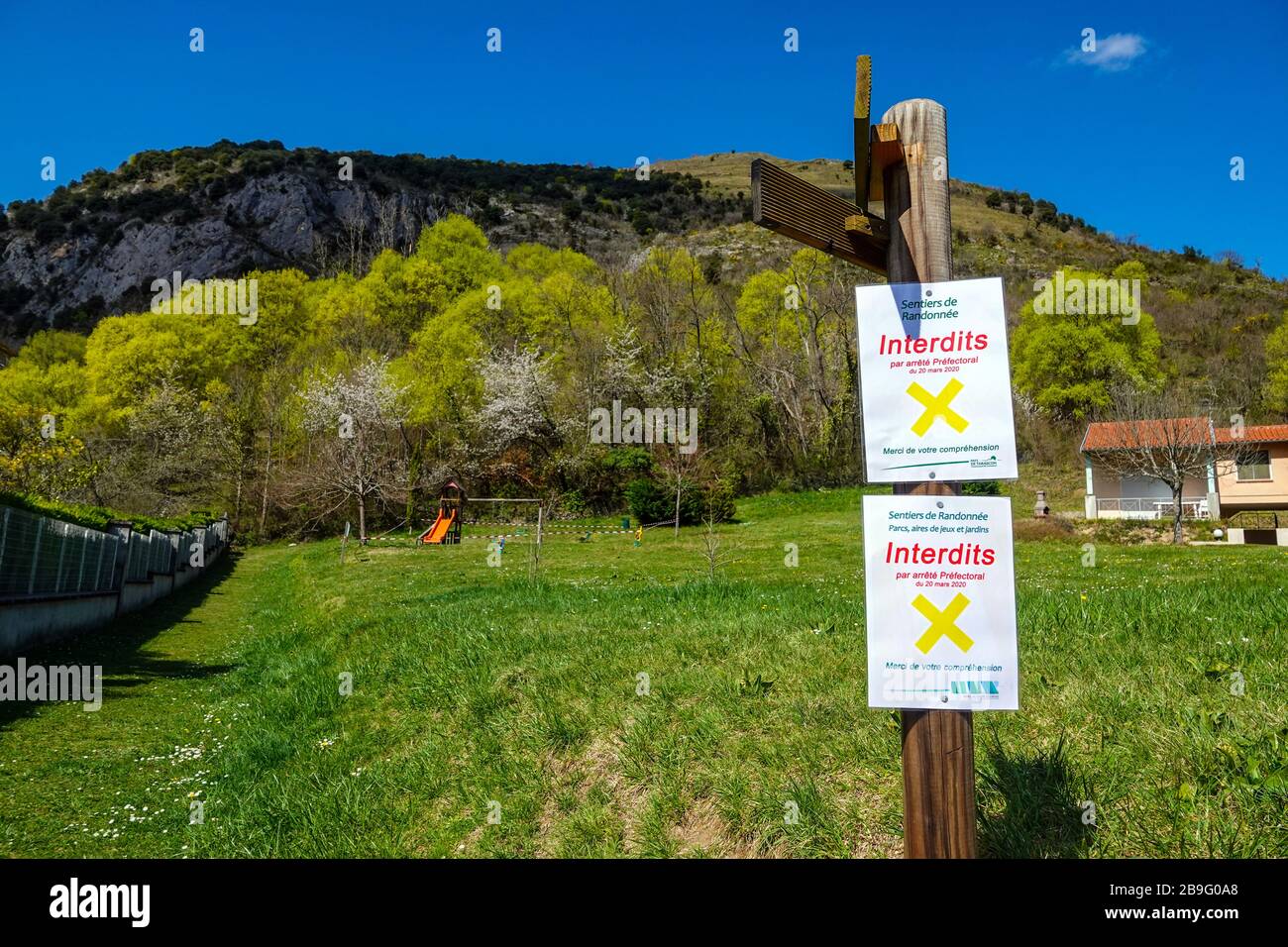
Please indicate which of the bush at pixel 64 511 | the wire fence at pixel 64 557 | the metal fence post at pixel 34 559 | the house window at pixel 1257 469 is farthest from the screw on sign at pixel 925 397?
the house window at pixel 1257 469

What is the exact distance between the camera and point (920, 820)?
9.20 feet

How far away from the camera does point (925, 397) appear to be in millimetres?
2814

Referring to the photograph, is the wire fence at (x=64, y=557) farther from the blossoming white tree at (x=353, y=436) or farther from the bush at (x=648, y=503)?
the bush at (x=648, y=503)

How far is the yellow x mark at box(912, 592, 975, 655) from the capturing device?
2.74 metres

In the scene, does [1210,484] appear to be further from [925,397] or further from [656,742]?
[925,397]

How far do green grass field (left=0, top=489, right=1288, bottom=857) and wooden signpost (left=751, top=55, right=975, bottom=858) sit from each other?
0.89 metres

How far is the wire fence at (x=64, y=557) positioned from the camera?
11375mm

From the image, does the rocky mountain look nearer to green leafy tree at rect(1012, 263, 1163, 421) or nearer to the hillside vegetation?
the hillside vegetation

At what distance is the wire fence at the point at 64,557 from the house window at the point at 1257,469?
44893 mm
